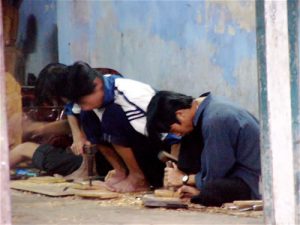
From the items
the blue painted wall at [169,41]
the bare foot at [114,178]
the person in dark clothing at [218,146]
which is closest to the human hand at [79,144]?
the bare foot at [114,178]

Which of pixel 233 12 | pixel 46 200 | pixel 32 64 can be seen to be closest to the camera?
pixel 46 200

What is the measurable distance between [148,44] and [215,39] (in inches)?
31.4

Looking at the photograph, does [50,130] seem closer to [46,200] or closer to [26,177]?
[26,177]

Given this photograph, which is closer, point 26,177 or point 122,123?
point 122,123

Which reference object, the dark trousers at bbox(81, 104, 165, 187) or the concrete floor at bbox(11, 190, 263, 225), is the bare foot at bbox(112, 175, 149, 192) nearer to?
the dark trousers at bbox(81, 104, 165, 187)

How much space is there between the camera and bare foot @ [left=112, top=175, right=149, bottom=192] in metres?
8.12

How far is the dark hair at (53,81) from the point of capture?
8.20 metres

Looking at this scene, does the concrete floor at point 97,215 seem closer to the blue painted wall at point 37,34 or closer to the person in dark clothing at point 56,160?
the person in dark clothing at point 56,160

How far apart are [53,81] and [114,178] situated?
89cm

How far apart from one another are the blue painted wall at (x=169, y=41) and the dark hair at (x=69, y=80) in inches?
39.7

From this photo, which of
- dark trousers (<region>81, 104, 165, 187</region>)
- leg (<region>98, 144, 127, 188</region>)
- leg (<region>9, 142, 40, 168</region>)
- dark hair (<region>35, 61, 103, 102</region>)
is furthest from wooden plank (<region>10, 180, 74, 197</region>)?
dark hair (<region>35, 61, 103, 102</region>)

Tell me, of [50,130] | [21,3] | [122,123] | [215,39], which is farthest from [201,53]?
[21,3]

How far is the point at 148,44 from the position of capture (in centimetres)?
919

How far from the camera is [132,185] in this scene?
815cm
